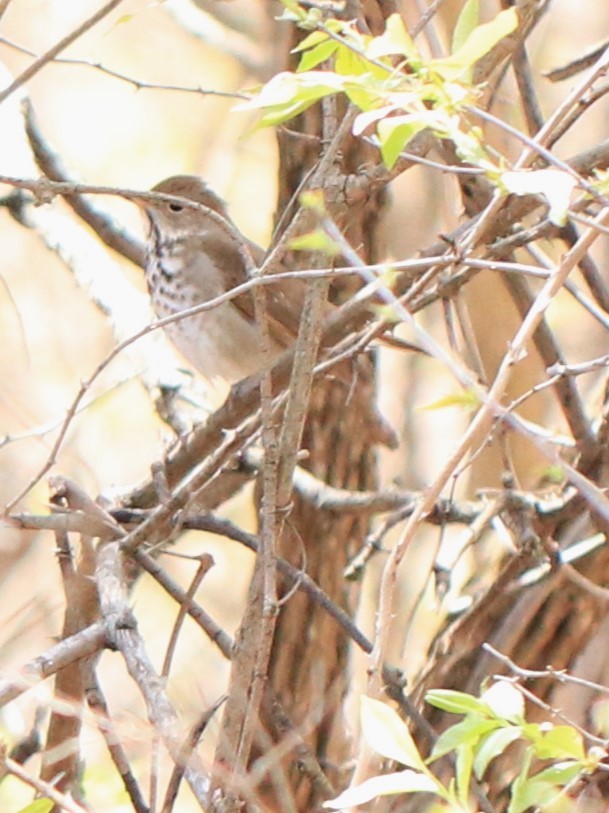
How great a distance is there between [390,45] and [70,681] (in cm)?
125

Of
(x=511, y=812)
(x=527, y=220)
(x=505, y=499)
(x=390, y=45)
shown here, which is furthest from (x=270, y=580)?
(x=527, y=220)

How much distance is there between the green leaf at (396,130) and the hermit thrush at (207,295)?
1853 millimetres

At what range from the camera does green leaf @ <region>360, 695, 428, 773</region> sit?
3.71 ft

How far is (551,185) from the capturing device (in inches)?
42.2

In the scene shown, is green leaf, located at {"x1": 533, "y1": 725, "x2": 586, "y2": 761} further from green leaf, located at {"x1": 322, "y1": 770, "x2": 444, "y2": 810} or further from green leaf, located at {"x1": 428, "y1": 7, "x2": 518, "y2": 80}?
green leaf, located at {"x1": 428, "y1": 7, "x2": 518, "y2": 80}

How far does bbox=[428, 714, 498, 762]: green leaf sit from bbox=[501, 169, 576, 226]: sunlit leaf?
46 centimetres

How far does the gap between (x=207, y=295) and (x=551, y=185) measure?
2125 millimetres

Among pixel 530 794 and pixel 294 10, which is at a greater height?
pixel 294 10

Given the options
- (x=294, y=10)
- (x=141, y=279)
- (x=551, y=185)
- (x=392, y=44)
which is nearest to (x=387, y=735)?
(x=551, y=185)

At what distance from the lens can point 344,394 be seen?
8.99 ft

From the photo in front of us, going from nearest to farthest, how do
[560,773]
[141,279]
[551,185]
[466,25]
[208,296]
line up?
[551,185] → [560,773] → [466,25] → [208,296] → [141,279]

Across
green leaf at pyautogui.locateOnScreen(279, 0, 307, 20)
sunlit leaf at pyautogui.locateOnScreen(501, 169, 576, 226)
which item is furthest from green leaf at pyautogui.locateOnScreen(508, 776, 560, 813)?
green leaf at pyautogui.locateOnScreen(279, 0, 307, 20)

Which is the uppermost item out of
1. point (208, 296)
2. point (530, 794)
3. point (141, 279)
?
point (141, 279)

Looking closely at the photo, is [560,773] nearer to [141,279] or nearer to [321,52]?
[321,52]
